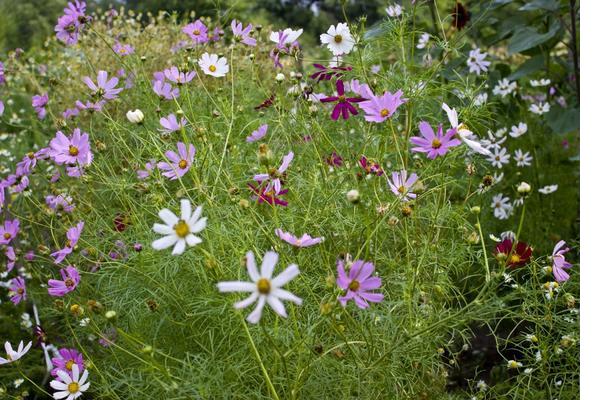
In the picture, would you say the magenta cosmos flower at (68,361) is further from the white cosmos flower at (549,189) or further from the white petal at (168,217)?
the white cosmos flower at (549,189)

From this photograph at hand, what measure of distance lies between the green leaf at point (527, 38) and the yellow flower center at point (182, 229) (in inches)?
57.7

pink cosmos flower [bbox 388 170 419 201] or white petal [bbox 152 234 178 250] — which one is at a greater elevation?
white petal [bbox 152 234 178 250]

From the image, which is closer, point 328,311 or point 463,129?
point 328,311

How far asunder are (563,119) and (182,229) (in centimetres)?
162

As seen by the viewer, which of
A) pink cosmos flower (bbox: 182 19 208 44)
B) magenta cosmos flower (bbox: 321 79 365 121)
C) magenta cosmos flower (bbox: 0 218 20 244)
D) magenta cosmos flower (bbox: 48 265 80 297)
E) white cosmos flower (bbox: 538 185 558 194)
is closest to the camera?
magenta cosmos flower (bbox: 48 265 80 297)

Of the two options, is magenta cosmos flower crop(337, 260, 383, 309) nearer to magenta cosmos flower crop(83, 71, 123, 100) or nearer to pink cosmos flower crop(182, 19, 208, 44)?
magenta cosmos flower crop(83, 71, 123, 100)

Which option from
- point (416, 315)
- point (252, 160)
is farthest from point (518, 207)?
point (416, 315)

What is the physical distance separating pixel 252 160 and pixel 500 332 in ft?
3.26

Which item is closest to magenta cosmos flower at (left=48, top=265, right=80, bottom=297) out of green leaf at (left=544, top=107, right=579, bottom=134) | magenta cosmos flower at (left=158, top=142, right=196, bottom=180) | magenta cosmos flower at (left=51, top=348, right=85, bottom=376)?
magenta cosmos flower at (left=51, top=348, right=85, bottom=376)

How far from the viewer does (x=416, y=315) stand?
101cm

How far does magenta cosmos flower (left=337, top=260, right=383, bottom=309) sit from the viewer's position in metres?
0.74

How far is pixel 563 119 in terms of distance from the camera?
199cm

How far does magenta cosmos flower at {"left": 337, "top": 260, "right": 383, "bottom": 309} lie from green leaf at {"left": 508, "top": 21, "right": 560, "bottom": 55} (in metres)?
1.37
